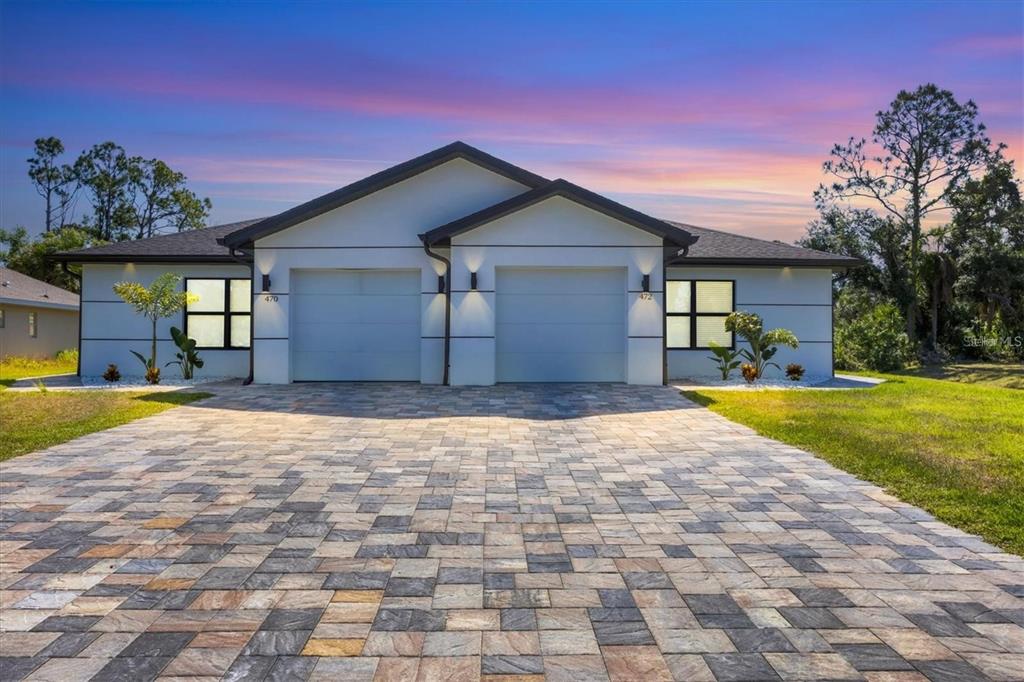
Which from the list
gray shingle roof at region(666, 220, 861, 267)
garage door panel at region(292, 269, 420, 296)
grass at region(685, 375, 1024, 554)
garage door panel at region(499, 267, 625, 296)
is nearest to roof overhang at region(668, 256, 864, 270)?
gray shingle roof at region(666, 220, 861, 267)

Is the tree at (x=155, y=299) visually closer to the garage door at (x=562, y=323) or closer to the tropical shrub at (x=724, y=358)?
the garage door at (x=562, y=323)

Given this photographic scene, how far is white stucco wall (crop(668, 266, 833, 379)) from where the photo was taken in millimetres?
15023

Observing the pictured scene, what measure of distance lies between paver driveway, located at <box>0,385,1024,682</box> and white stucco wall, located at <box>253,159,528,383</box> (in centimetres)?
630

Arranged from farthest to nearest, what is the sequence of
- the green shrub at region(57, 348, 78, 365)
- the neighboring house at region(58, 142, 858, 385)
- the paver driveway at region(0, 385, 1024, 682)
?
the green shrub at region(57, 348, 78, 365), the neighboring house at region(58, 142, 858, 385), the paver driveway at region(0, 385, 1024, 682)

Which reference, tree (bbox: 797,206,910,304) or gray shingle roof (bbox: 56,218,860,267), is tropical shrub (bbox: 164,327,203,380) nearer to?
gray shingle roof (bbox: 56,218,860,267)

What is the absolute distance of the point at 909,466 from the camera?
6324 millimetres

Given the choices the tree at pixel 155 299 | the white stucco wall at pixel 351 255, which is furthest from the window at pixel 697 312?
the tree at pixel 155 299

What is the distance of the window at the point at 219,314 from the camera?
593 inches

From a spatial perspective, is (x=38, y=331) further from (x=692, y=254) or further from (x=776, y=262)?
(x=776, y=262)

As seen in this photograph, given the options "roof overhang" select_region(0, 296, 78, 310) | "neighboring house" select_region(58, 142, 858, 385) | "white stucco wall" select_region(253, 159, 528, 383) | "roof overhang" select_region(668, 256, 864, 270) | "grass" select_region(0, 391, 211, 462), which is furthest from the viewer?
"roof overhang" select_region(0, 296, 78, 310)

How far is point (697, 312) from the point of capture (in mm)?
15094

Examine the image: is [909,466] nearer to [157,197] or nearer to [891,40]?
[891,40]

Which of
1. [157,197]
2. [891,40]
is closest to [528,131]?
[891,40]

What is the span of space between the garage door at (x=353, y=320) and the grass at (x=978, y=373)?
15.8 metres
